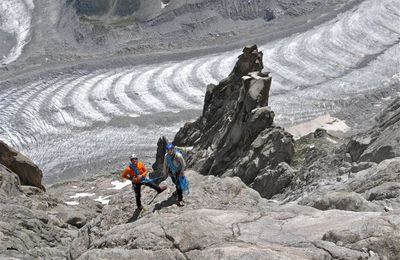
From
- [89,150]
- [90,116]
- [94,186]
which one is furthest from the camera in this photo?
[90,116]

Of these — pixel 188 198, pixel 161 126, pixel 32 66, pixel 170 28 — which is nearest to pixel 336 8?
pixel 170 28

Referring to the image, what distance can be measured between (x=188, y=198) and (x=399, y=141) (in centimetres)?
1094

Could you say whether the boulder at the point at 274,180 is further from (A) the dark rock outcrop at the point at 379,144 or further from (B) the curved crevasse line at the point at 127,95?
(B) the curved crevasse line at the point at 127,95

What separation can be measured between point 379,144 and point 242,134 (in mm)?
9825

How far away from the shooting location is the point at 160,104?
56875 millimetres

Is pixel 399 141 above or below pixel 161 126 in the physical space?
above

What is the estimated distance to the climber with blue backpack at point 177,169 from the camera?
574 inches

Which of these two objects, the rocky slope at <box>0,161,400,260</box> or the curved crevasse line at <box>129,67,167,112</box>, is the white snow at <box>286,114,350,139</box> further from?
the rocky slope at <box>0,161,400,260</box>

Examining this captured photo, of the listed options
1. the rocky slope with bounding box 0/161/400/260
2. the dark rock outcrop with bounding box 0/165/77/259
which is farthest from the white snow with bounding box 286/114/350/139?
the rocky slope with bounding box 0/161/400/260

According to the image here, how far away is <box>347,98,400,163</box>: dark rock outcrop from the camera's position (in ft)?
70.6

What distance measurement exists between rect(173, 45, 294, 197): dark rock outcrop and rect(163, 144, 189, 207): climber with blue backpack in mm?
11431

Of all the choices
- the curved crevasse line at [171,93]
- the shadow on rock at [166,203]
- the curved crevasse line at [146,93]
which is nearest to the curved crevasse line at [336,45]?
the curved crevasse line at [171,93]

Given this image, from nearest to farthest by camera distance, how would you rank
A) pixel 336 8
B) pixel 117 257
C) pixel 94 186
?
1. pixel 117 257
2. pixel 94 186
3. pixel 336 8

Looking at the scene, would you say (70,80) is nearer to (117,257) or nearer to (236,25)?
(236,25)
